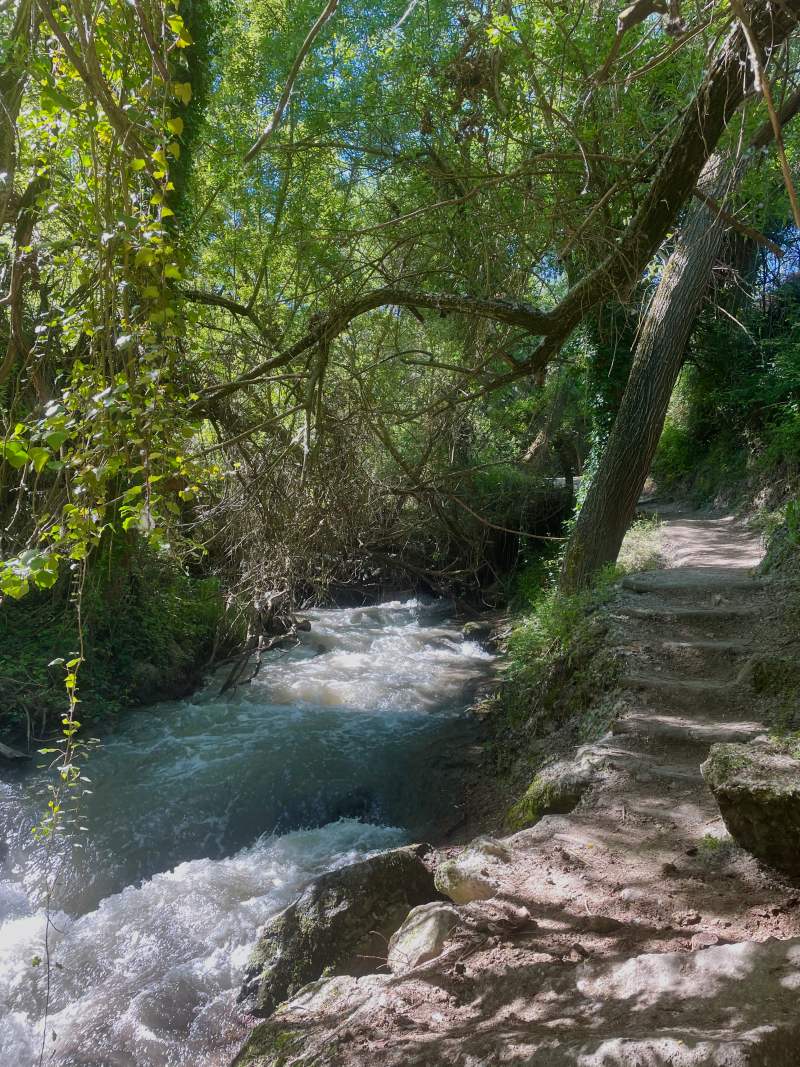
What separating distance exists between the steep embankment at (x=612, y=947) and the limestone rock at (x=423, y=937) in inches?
0.8

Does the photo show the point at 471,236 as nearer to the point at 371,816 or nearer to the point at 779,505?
the point at 371,816

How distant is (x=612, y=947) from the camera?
2896 millimetres

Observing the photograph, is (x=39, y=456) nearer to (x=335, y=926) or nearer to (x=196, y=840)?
(x=335, y=926)

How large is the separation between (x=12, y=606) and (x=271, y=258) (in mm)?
4953

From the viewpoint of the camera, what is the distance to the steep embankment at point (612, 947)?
212 cm

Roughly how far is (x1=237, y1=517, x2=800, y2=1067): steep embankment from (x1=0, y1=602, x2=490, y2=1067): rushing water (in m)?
1.41

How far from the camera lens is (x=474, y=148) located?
19.5 feet

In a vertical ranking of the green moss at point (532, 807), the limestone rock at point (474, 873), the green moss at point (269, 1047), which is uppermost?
the limestone rock at point (474, 873)

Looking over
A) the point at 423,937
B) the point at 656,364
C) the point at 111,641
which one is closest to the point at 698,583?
the point at 656,364

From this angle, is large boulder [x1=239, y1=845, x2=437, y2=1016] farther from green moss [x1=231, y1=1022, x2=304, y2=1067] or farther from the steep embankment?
green moss [x1=231, y1=1022, x2=304, y2=1067]

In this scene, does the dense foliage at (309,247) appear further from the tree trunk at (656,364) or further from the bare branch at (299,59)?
the tree trunk at (656,364)

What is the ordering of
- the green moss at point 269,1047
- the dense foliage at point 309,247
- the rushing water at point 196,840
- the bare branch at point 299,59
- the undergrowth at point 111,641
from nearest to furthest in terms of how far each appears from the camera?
the bare branch at point 299,59
the dense foliage at point 309,247
the green moss at point 269,1047
the rushing water at point 196,840
the undergrowth at point 111,641

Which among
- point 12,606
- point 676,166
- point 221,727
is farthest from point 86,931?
point 676,166

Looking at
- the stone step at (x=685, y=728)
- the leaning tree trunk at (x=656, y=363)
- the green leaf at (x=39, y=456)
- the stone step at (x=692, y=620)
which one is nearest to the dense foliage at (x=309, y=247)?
the green leaf at (x=39, y=456)
